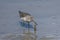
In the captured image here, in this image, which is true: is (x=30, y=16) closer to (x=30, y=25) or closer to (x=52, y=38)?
(x=30, y=25)

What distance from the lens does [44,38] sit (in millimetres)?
5113

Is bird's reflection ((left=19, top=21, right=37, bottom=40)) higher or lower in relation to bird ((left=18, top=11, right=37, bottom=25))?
lower

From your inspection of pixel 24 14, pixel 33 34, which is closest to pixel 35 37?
pixel 33 34

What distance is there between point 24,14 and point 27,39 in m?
0.35

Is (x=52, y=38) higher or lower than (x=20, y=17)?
lower

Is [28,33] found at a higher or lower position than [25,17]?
lower

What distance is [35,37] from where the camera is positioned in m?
5.13

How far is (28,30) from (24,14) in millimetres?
229

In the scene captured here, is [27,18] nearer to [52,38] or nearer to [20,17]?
[20,17]

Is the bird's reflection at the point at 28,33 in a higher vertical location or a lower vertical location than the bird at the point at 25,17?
lower

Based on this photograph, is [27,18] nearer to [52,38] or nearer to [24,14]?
[24,14]

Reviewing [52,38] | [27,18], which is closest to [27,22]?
[27,18]

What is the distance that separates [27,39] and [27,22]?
24 centimetres

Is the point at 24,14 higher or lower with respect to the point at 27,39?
higher
